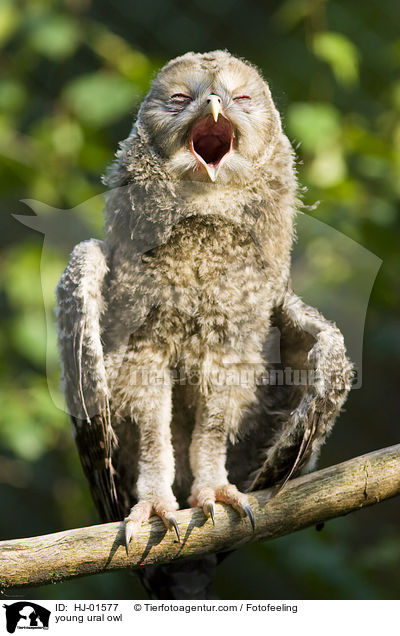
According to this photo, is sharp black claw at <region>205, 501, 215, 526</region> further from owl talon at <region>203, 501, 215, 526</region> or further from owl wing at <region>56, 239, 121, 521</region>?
owl wing at <region>56, 239, 121, 521</region>

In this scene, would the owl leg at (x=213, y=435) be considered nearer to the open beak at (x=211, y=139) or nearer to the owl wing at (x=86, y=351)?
the owl wing at (x=86, y=351)

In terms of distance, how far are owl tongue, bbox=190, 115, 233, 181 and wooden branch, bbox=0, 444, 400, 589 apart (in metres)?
0.44

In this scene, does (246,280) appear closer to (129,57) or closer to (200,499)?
(200,499)

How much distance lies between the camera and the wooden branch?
89cm

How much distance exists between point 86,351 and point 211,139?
33 centimetres

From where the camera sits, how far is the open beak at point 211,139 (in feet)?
2.98

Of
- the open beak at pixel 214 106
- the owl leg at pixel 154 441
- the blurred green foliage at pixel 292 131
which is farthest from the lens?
the blurred green foliage at pixel 292 131

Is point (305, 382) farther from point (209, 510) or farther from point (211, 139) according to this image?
point (211, 139)

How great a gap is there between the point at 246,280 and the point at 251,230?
72mm

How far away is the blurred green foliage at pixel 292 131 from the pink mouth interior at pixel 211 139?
25 centimetres
